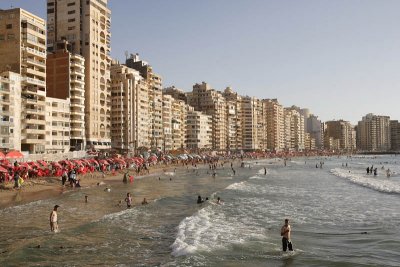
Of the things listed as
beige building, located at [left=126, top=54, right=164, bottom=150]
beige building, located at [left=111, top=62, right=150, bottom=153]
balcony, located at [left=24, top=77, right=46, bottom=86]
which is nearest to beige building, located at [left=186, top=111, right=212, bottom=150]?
beige building, located at [left=126, top=54, right=164, bottom=150]

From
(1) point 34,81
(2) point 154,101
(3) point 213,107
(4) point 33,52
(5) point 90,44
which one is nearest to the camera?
(1) point 34,81

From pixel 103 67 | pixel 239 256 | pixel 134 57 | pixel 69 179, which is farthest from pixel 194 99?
pixel 239 256

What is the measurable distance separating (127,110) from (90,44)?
22.1 meters

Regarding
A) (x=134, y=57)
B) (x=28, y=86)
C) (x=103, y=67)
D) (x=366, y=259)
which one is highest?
(x=134, y=57)

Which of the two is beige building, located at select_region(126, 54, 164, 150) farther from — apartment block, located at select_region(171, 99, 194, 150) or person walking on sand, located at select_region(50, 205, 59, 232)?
person walking on sand, located at select_region(50, 205, 59, 232)

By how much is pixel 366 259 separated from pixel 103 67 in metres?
88.2

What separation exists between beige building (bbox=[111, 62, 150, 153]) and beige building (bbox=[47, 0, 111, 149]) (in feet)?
23.7

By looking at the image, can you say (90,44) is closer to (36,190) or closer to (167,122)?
(167,122)

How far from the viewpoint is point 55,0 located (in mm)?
98312

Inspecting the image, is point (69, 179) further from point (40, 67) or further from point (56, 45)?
point (56, 45)

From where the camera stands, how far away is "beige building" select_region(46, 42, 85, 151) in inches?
3381

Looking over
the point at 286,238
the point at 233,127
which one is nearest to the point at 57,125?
the point at 286,238

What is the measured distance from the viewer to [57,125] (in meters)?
79.2

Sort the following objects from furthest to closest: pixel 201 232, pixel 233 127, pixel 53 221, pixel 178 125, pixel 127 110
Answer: pixel 233 127 < pixel 178 125 < pixel 127 110 < pixel 201 232 < pixel 53 221
